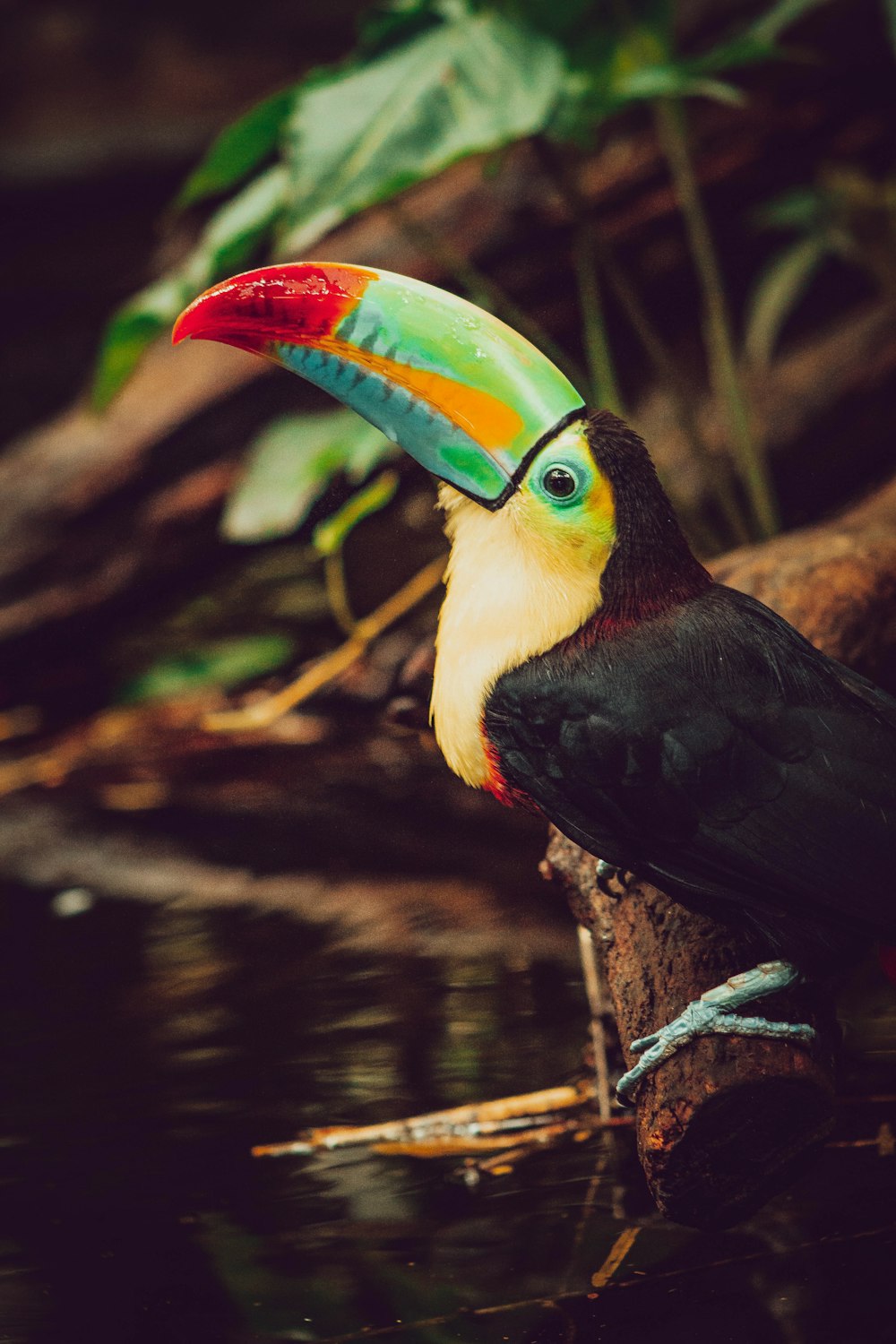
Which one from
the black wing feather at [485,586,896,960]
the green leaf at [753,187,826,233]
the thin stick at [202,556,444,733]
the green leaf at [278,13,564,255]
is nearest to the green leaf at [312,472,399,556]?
the green leaf at [278,13,564,255]

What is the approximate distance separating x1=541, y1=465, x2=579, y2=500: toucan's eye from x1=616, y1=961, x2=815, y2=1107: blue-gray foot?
55 centimetres

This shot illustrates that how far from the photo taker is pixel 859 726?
4.90 ft

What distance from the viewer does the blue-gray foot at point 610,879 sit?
5.50 ft

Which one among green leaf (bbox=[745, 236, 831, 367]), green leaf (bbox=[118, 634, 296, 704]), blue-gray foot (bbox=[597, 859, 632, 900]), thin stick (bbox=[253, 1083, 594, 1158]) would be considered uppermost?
green leaf (bbox=[745, 236, 831, 367])

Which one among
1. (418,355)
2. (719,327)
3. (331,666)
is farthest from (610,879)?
(331,666)

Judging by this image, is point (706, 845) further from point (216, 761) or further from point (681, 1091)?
point (216, 761)

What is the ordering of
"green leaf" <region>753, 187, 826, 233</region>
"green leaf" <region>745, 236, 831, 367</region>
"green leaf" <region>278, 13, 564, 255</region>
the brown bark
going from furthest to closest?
"green leaf" <region>745, 236, 831, 367</region>
"green leaf" <region>753, 187, 826, 233</region>
"green leaf" <region>278, 13, 564, 255</region>
the brown bark

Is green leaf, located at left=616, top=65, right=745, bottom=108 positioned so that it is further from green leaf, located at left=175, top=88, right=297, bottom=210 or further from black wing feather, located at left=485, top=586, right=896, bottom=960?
black wing feather, located at left=485, top=586, right=896, bottom=960

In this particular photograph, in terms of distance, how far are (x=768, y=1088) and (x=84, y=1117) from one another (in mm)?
1095

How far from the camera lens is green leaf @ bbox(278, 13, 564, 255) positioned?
2.46m

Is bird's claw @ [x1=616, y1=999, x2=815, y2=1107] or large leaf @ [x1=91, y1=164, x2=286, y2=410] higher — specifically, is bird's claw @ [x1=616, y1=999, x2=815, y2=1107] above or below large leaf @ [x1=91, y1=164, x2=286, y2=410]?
below

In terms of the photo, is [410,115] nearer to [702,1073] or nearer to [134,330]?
[134,330]

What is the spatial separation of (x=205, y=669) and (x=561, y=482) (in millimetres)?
3071

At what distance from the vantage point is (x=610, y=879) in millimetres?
1697
